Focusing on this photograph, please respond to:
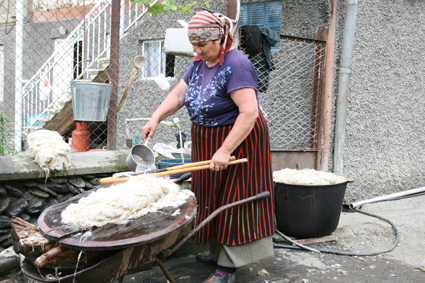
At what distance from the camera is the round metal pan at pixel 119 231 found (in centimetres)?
156

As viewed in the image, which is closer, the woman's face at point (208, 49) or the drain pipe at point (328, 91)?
the woman's face at point (208, 49)

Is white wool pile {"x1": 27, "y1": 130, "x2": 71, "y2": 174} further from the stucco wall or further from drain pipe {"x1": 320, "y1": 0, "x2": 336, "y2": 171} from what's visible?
the stucco wall

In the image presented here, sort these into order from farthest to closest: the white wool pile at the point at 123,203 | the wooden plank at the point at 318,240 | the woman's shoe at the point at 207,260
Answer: the wooden plank at the point at 318,240, the woman's shoe at the point at 207,260, the white wool pile at the point at 123,203

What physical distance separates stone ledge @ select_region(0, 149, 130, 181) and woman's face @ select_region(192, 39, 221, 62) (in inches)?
62.0

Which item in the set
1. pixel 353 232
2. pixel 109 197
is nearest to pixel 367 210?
pixel 353 232

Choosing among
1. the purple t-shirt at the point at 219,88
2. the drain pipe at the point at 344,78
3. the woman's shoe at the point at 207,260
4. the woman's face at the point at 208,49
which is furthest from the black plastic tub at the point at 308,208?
the woman's face at the point at 208,49

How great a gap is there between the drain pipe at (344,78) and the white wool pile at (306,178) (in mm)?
1001

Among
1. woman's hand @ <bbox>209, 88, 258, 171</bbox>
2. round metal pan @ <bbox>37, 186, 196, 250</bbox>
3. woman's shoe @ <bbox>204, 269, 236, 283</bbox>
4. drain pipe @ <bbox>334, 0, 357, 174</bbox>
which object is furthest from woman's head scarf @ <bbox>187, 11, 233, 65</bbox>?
drain pipe @ <bbox>334, 0, 357, 174</bbox>

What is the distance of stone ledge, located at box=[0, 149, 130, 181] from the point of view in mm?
2812

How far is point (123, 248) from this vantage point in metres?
1.60

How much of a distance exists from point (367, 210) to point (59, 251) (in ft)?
14.9

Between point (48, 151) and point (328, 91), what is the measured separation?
3573 mm

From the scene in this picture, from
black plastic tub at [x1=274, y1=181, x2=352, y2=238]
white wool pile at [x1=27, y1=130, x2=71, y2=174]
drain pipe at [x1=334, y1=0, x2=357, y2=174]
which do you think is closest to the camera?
white wool pile at [x1=27, y1=130, x2=71, y2=174]

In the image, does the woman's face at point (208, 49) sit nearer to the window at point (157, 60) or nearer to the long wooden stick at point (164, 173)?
the long wooden stick at point (164, 173)
